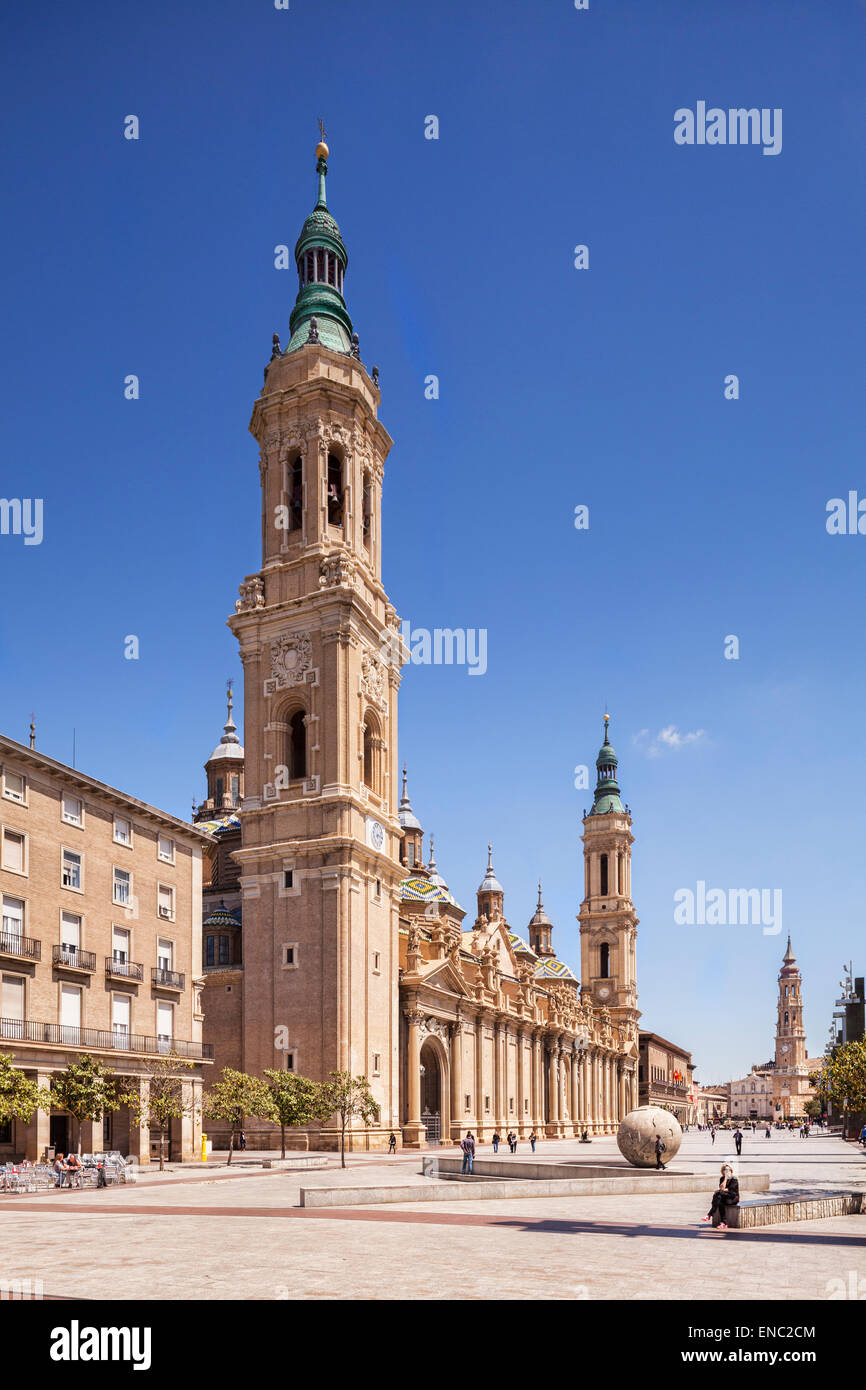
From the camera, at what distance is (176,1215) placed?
960 inches

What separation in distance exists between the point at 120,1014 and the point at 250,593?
28839mm

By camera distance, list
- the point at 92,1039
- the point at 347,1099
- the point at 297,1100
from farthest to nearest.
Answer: the point at 347,1099 → the point at 297,1100 → the point at 92,1039

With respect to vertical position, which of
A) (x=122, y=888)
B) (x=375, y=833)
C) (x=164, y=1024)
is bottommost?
(x=164, y=1024)

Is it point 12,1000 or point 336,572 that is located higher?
point 336,572

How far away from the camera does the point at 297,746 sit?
6550cm

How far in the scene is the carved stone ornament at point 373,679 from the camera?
6519 centimetres

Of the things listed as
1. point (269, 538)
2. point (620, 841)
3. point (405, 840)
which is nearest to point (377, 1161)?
point (269, 538)

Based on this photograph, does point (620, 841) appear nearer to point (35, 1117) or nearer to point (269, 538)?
point (269, 538)

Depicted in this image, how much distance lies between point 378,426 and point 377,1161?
4036cm

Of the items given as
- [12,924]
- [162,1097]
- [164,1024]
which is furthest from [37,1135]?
[164,1024]

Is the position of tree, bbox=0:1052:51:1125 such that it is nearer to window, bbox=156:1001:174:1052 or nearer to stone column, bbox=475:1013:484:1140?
window, bbox=156:1001:174:1052

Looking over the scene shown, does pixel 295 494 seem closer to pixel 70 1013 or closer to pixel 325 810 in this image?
pixel 325 810

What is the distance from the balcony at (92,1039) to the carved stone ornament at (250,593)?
25.8 m
